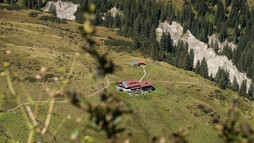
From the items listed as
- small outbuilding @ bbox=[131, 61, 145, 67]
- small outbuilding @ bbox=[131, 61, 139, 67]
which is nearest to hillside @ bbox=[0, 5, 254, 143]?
small outbuilding @ bbox=[131, 61, 139, 67]

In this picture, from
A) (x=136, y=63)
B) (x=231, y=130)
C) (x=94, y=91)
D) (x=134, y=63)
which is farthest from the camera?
(x=136, y=63)

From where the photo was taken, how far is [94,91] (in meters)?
110

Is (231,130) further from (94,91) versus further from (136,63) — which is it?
(136,63)

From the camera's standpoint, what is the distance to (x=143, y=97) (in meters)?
115

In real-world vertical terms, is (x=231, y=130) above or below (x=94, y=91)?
above

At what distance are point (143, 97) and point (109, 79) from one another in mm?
18524

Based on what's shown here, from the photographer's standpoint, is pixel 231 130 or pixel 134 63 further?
pixel 134 63

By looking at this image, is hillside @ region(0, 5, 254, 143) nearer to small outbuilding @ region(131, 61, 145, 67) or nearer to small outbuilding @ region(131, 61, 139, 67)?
small outbuilding @ region(131, 61, 139, 67)

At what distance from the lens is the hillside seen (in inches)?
3366

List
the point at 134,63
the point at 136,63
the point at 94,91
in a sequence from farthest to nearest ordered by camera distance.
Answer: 1. the point at 136,63
2. the point at 134,63
3. the point at 94,91

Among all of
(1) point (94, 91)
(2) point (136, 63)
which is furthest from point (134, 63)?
(1) point (94, 91)

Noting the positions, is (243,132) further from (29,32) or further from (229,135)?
(29,32)

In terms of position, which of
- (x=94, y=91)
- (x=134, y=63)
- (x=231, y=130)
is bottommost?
(x=94, y=91)

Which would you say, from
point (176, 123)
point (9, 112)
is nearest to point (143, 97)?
point (176, 123)
